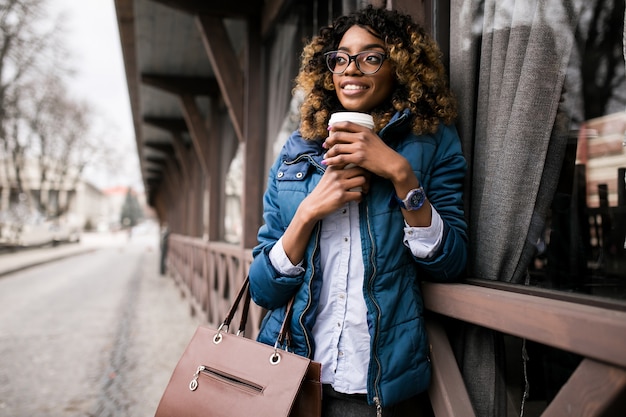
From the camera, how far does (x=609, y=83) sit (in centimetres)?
178

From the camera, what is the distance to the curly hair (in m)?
1.40

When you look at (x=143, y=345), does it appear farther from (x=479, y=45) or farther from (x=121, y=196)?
(x=121, y=196)

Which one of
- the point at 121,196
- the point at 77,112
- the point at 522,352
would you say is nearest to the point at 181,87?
the point at 522,352

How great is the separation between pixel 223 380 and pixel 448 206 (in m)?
0.80

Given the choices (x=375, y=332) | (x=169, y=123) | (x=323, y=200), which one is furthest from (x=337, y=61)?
(x=169, y=123)

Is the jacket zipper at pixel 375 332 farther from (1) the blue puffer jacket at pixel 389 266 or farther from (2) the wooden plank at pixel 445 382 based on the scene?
(2) the wooden plank at pixel 445 382

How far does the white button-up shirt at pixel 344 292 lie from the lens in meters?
1.27

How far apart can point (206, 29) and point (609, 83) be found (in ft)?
9.56

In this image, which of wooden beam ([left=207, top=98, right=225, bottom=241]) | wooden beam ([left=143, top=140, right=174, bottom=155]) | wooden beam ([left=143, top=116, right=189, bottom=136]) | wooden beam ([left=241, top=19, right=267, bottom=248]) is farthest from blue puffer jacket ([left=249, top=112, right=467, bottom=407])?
wooden beam ([left=143, top=140, right=174, bottom=155])

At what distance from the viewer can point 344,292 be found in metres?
1.33

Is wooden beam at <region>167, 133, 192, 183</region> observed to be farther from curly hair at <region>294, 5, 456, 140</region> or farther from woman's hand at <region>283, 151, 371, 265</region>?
woman's hand at <region>283, 151, 371, 265</region>

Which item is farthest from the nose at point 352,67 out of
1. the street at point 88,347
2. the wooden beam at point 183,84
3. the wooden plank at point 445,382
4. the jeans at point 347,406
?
the wooden beam at point 183,84

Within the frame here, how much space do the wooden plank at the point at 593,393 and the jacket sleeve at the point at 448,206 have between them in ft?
1.36

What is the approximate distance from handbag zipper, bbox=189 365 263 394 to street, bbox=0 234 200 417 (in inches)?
99.6
